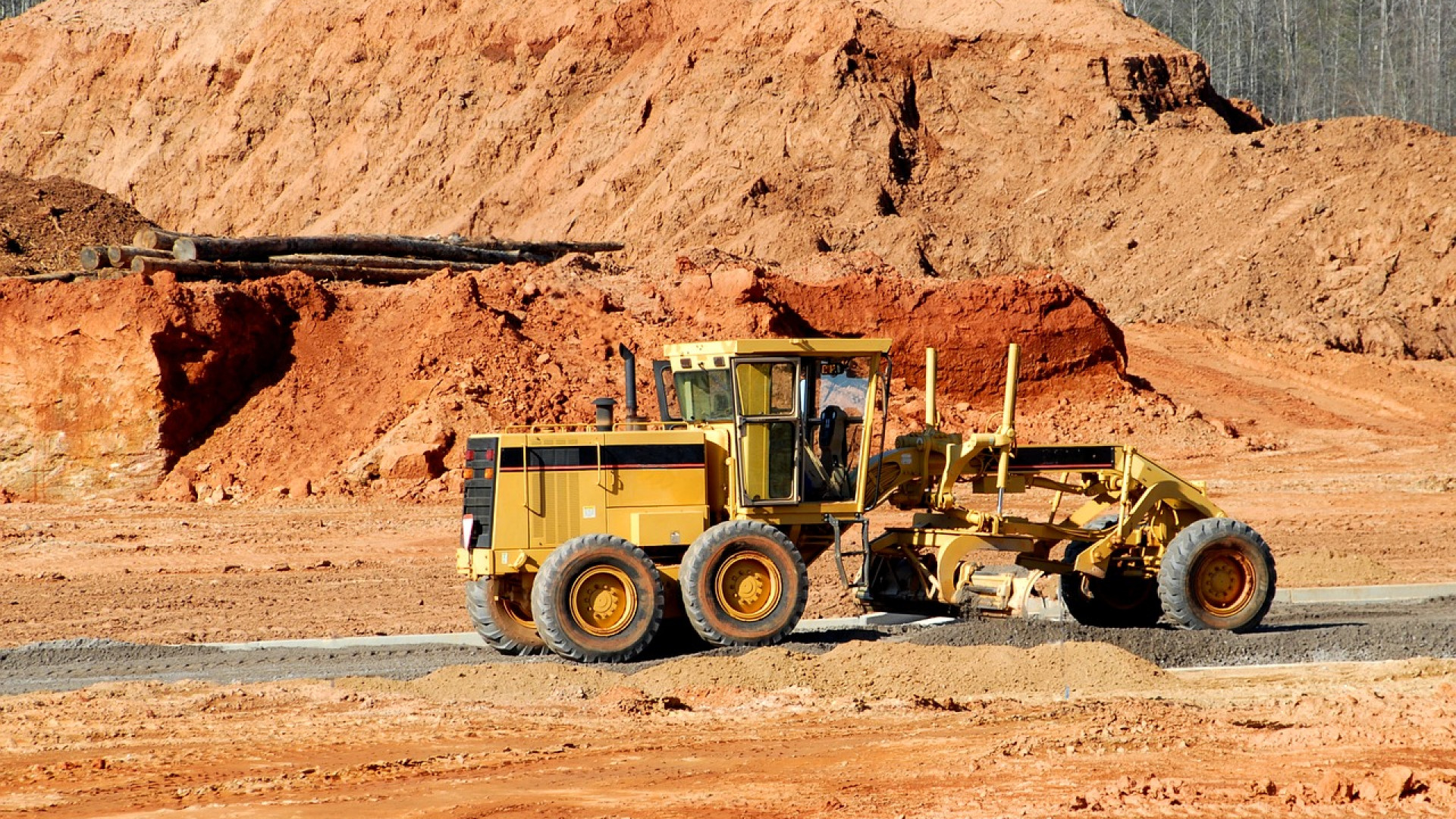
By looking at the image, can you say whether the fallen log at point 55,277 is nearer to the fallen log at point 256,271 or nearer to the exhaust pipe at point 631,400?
the fallen log at point 256,271

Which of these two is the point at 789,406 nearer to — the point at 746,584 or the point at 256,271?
the point at 746,584

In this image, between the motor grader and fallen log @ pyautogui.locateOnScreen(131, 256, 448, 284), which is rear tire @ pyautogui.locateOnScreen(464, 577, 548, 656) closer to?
the motor grader

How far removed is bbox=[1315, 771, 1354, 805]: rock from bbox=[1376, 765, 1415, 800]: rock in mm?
128

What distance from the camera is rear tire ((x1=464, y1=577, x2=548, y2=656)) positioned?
1177cm

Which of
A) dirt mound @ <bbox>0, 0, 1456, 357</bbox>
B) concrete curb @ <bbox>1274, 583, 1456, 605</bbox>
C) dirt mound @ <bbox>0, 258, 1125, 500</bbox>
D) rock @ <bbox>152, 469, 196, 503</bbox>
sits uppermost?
dirt mound @ <bbox>0, 0, 1456, 357</bbox>

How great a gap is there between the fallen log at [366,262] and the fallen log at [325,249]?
6.7 inches

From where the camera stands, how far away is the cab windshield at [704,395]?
1159cm

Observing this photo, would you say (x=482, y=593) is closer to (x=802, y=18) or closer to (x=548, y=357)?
(x=548, y=357)

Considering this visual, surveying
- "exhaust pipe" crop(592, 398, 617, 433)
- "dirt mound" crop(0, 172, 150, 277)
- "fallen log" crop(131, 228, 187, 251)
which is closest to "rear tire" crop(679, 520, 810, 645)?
"exhaust pipe" crop(592, 398, 617, 433)

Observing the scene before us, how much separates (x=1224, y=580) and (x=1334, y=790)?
548 centimetres

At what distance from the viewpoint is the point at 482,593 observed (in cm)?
1176

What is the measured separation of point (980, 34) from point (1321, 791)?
42110 mm

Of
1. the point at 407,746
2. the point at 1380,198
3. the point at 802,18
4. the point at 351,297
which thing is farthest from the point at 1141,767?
the point at 802,18

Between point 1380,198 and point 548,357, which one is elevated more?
point 1380,198
